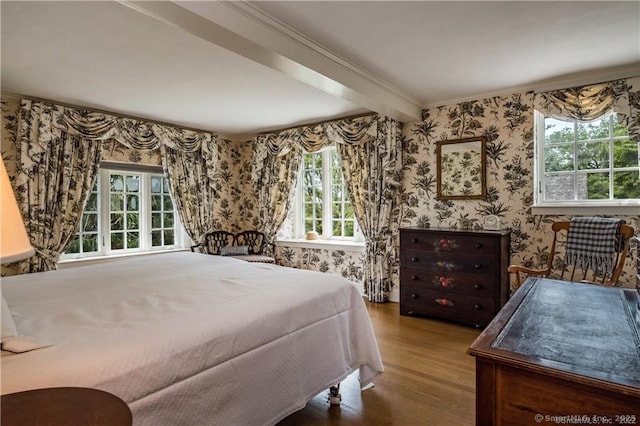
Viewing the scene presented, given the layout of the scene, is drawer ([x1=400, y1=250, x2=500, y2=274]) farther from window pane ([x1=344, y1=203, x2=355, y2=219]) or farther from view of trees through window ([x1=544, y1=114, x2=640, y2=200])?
window pane ([x1=344, y1=203, x2=355, y2=219])

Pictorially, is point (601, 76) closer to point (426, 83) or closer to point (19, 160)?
point (426, 83)

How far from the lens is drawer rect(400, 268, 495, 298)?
3.29 meters

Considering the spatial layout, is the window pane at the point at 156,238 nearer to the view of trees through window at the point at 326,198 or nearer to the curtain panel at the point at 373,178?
the view of trees through window at the point at 326,198

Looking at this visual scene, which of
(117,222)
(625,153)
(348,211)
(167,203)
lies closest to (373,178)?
(348,211)

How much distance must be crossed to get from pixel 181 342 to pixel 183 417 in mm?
266

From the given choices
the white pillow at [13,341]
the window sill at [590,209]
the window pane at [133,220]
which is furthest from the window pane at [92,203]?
the window sill at [590,209]

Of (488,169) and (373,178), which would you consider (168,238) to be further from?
(488,169)

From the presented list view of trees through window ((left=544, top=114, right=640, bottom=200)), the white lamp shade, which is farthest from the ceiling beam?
view of trees through window ((left=544, top=114, right=640, bottom=200))

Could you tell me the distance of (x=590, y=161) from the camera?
3.24 meters

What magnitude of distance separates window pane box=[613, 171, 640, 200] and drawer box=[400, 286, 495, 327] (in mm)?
1511

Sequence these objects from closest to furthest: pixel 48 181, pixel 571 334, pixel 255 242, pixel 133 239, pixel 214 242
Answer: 1. pixel 571 334
2. pixel 48 181
3. pixel 133 239
4. pixel 214 242
5. pixel 255 242

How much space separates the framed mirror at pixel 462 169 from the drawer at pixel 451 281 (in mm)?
906

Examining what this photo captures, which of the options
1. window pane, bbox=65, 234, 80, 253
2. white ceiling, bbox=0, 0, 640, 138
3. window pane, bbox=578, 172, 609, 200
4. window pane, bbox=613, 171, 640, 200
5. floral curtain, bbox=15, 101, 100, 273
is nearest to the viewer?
white ceiling, bbox=0, 0, 640, 138

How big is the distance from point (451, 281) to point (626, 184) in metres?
1.76
